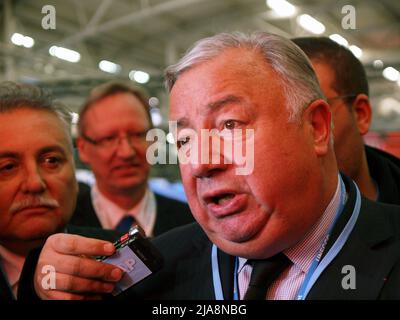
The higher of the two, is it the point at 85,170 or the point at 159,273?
the point at 85,170

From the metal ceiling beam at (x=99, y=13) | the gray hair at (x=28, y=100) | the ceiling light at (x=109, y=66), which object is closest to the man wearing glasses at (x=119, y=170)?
the gray hair at (x=28, y=100)

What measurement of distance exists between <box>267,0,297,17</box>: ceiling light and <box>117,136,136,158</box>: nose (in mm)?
1878

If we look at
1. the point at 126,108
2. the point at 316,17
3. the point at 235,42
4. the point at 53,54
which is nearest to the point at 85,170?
the point at 53,54

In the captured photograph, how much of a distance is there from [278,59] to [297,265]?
0.32 m

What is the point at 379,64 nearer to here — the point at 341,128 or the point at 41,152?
the point at 341,128

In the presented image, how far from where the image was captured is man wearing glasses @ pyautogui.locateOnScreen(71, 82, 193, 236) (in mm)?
1602

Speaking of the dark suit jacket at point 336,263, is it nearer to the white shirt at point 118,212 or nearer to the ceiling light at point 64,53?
the white shirt at point 118,212

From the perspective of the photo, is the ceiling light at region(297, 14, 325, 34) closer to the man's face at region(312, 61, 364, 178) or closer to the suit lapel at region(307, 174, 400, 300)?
the man's face at region(312, 61, 364, 178)

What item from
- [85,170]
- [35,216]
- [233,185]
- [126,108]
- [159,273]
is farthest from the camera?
[85,170]

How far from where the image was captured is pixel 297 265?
742 mm

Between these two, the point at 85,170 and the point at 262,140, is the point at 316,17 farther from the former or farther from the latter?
the point at 85,170

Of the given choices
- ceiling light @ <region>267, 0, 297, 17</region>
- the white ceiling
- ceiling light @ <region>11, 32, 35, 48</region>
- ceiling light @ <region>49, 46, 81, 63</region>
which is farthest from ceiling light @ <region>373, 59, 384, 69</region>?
ceiling light @ <region>49, 46, 81, 63</region>

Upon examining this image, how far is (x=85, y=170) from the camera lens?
5.12 metres

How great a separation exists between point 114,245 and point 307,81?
0.40 m
